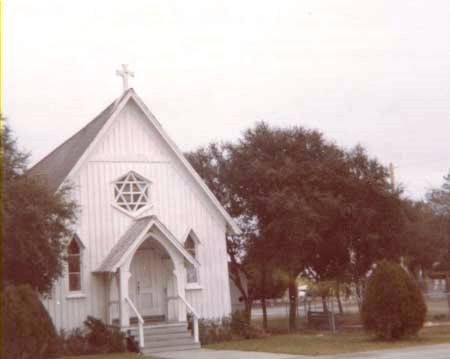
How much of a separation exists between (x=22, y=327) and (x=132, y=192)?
1172cm

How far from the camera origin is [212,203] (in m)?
32.0

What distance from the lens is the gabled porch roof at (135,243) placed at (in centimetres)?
2783

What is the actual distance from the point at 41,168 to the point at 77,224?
7.87 meters

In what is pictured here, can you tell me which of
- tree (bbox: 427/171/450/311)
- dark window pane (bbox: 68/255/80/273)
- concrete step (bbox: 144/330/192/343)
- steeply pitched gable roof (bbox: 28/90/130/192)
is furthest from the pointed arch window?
tree (bbox: 427/171/450/311)

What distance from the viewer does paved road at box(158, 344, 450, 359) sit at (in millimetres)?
19688

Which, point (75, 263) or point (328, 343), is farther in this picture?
point (75, 263)

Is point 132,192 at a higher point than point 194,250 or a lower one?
higher

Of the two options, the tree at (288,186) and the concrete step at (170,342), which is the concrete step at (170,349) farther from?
the tree at (288,186)

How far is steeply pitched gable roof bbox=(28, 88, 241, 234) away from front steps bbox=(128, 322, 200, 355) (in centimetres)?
578

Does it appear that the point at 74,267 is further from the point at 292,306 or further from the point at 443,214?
the point at 443,214

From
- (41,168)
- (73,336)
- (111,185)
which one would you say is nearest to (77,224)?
(111,185)

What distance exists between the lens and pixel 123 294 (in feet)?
91.2

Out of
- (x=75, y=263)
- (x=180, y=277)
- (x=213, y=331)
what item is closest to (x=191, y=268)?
(x=180, y=277)

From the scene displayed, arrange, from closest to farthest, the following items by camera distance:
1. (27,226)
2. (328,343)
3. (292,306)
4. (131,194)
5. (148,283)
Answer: (27,226), (328,343), (148,283), (131,194), (292,306)
